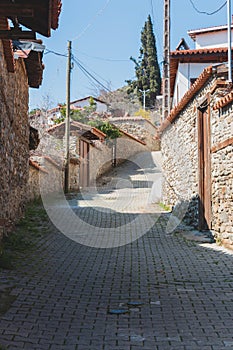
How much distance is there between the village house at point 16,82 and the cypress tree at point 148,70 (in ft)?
95.0

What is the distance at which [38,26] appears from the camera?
4.67 metres

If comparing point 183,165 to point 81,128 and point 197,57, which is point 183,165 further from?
point 81,128

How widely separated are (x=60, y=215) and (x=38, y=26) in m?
7.56

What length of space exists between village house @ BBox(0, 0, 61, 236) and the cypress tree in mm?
28960

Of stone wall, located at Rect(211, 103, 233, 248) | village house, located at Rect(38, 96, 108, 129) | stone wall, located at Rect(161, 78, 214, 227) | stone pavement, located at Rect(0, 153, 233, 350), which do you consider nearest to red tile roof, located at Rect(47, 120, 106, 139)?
village house, located at Rect(38, 96, 108, 129)

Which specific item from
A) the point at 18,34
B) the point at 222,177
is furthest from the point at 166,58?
the point at 18,34

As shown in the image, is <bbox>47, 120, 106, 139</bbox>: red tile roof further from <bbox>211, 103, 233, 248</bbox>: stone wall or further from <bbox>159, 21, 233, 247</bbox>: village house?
<bbox>211, 103, 233, 248</bbox>: stone wall

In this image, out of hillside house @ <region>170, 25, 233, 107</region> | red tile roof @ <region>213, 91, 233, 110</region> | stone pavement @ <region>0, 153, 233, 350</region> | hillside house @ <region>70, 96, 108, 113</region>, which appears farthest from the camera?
hillside house @ <region>70, 96, 108, 113</region>

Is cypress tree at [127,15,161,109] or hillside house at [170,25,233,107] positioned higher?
cypress tree at [127,15,161,109]

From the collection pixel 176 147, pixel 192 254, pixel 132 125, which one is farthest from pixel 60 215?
pixel 132 125

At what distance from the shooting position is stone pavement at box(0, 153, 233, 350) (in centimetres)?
352

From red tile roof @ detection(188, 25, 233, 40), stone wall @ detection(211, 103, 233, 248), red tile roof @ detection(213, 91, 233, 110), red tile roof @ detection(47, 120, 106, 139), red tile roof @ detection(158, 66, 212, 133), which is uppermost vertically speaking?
red tile roof @ detection(188, 25, 233, 40)

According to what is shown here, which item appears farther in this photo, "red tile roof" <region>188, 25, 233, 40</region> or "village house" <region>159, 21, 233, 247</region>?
"red tile roof" <region>188, 25, 233, 40</region>

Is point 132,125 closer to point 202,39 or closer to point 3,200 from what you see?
point 202,39
